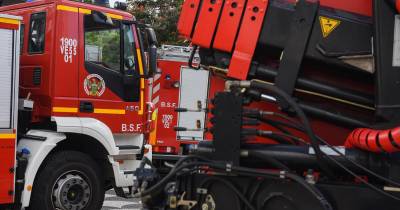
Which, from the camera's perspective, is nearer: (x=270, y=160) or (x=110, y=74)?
(x=270, y=160)

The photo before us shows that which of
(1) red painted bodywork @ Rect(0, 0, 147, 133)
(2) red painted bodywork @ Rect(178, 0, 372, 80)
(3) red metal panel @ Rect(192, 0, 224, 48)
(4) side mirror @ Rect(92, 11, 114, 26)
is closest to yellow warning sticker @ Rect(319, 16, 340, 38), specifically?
(2) red painted bodywork @ Rect(178, 0, 372, 80)

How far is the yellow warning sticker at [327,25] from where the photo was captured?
3664 millimetres

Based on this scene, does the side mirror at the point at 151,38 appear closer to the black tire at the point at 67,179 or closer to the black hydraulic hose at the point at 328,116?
the black tire at the point at 67,179

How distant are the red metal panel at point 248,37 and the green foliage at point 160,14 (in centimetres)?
1677

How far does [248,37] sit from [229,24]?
17 cm

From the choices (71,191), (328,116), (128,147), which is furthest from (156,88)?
(328,116)

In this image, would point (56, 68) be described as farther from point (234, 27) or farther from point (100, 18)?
point (234, 27)

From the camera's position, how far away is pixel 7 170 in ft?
21.5

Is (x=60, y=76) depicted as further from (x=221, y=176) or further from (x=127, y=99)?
(x=221, y=176)

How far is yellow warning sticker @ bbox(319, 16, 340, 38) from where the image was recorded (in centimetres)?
366

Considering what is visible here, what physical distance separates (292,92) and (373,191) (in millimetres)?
817

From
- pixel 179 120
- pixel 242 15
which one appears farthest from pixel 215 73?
pixel 179 120

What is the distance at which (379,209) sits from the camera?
136 inches

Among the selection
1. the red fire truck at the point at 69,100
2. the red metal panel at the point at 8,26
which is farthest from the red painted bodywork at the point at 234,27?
the red fire truck at the point at 69,100
